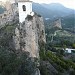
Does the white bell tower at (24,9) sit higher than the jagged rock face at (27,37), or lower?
higher

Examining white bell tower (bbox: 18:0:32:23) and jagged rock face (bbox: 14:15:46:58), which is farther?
white bell tower (bbox: 18:0:32:23)

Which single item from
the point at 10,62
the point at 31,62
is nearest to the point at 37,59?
the point at 31,62

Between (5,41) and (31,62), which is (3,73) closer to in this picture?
(31,62)

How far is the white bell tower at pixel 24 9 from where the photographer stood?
37.7 meters

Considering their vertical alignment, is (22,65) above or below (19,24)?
below

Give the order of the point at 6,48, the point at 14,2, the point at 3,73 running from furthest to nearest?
the point at 14,2 < the point at 6,48 < the point at 3,73

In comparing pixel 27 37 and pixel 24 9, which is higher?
pixel 24 9

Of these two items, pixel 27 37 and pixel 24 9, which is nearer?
pixel 27 37

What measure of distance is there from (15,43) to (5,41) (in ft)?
4.06

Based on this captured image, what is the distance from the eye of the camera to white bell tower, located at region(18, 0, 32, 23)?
37656 mm

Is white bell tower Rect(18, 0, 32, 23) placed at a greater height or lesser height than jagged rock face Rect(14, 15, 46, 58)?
greater

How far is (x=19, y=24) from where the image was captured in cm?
3806

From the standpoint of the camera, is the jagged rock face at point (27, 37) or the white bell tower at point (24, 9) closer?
the jagged rock face at point (27, 37)

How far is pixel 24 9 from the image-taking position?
1491 inches
